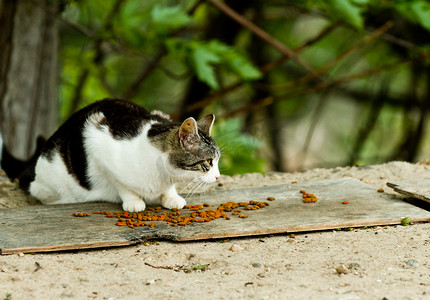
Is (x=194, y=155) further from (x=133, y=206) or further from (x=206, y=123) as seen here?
(x=133, y=206)

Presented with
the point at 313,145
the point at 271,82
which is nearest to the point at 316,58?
the point at 271,82

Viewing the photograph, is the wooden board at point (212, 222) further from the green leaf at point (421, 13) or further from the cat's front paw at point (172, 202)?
the green leaf at point (421, 13)

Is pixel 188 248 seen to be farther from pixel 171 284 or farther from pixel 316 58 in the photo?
pixel 316 58

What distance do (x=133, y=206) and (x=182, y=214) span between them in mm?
302

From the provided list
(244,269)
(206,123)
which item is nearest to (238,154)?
(206,123)

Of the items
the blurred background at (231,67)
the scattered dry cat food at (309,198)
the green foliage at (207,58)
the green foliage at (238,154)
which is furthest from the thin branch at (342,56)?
the scattered dry cat food at (309,198)

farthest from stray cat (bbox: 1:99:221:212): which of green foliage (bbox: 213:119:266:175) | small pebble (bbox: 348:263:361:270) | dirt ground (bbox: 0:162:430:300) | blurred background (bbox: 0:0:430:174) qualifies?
green foliage (bbox: 213:119:266:175)

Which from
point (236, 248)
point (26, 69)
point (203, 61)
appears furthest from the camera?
point (26, 69)

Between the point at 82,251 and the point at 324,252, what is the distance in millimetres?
1203

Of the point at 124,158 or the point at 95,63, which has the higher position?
the point at 95,63

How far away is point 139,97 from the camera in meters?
7.06

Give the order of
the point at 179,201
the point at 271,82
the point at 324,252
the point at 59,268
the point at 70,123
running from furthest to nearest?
the point at 271,82 < the point at 70,123 < the point at 179,201 < the point at 324,252 < the point at 59,268

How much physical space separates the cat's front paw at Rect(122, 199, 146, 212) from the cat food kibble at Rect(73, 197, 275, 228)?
0.03m

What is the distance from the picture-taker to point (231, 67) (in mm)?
4289
